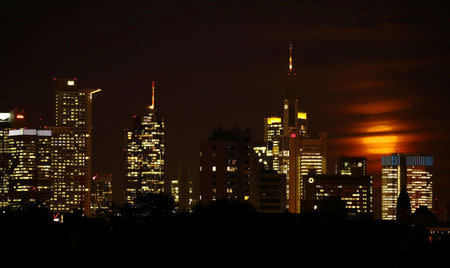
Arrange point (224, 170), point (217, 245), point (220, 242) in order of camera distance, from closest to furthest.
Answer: point (217, 245) → point (220, 242) → point (224, 170)

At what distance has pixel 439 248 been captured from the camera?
260 ft

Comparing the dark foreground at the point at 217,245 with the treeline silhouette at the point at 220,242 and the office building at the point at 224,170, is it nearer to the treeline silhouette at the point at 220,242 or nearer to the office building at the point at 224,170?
the treeline silhouette at the point at 220,242

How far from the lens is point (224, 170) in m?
191

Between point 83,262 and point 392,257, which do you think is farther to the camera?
point 392,257

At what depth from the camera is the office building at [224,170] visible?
18894cm

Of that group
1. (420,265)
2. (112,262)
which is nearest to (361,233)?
(420,265)

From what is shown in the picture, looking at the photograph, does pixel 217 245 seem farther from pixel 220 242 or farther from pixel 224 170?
pixel 224 170

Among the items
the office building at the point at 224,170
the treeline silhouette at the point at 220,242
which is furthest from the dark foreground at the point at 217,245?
the office building at the point at 224,170

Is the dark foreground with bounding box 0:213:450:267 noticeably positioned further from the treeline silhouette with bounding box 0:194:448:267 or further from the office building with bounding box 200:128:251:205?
the office building with bounding box 200:128:251:205

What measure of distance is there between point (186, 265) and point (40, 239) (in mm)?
14961

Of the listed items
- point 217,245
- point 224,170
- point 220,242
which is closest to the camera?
point 217,245

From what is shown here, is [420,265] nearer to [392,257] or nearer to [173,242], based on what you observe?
[392,257]

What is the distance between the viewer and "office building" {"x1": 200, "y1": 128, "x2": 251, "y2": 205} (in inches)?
7438

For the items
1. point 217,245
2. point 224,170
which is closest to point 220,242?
point 217,245
